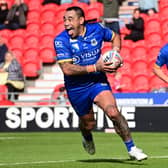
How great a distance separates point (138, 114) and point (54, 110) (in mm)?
2195

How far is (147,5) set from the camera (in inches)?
981

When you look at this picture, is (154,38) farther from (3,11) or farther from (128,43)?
(3,11)

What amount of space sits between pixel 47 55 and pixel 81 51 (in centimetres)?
1402

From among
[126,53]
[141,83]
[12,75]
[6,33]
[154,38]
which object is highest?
[6,33]

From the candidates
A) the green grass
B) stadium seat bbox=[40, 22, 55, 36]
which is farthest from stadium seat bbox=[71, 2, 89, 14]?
the green grass

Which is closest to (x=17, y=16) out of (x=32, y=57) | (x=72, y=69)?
(x=32, y=57)

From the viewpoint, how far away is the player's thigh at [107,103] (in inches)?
402

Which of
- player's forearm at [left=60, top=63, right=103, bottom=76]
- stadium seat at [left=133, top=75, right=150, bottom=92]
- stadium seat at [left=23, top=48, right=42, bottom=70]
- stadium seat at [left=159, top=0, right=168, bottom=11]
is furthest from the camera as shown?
stadium seat at [left=159, top=0, right=168, bottom=11]

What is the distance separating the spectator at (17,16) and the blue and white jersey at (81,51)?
50.0 ft

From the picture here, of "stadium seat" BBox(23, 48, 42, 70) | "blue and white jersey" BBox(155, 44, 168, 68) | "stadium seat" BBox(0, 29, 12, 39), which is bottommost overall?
"stadium seat" BBox(23, 48, 42, 70)

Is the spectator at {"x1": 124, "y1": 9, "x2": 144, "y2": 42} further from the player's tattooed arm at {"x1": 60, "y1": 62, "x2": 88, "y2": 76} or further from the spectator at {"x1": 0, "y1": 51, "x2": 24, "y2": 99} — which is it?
the player's tattooed arm at {"x1": 60, "y1": 62, "x2": 88, "y2": 76}

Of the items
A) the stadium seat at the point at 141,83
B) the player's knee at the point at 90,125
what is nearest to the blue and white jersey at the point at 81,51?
the player's knee at the point at 90,125

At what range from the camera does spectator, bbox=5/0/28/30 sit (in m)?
25.8

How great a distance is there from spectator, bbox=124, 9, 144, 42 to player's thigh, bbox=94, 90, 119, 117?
42.3ft
